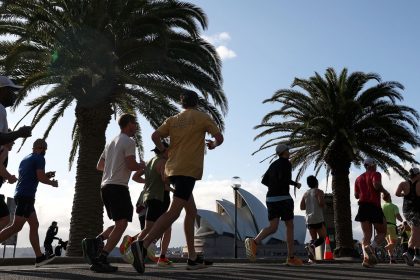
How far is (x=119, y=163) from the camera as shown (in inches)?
218

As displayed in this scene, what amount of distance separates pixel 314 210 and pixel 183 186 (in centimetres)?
529

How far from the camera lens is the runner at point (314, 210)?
995cm

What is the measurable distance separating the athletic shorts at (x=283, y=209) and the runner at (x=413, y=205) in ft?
7.29

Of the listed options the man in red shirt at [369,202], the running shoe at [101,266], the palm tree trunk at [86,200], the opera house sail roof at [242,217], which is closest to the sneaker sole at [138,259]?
the running shoe at [101,266]

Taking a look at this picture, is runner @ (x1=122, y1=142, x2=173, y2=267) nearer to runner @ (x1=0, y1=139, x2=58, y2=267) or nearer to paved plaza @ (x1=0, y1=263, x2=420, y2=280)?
paved plaza @ (x1=0, y1=263, x2=420, y2=280)

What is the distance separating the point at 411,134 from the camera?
20.5 meters

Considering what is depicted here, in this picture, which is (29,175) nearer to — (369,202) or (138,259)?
(138,259)

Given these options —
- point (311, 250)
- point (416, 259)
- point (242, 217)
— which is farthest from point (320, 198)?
point (242, 217)

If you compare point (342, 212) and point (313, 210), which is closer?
point (313, 210)

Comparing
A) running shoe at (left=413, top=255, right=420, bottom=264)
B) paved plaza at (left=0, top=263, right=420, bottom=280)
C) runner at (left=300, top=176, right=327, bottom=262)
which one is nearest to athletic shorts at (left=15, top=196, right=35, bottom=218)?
paved plaza at (left=0, top=263, right=420, bottom=280)

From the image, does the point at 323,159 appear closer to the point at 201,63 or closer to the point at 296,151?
the point at 296,151

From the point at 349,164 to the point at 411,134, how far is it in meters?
2.70

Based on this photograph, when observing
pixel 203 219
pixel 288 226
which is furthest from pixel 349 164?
pixel 203 219

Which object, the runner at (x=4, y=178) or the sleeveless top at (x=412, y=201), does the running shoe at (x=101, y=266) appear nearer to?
the runner at (x=4, y=178)
